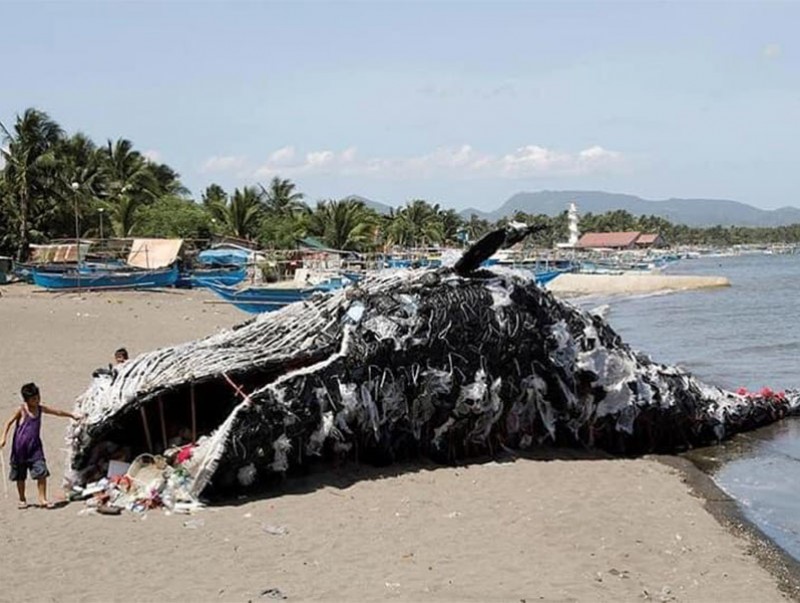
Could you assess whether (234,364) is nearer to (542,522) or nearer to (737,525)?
(542,522)

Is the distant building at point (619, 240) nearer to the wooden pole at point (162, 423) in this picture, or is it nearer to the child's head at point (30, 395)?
the wooden pole at point (162, 423)

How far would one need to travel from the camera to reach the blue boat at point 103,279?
4228cm

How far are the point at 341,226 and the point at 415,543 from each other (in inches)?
2413

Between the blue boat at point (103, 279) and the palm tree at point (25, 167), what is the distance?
8.01 meters

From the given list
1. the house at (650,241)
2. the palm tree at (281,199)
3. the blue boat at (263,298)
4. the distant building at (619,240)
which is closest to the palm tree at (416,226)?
the palm tree at (281,199)

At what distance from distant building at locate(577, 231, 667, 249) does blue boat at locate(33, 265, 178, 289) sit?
113913 millimetres

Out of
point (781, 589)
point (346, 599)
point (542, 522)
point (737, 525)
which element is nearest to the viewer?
point (346, 599)

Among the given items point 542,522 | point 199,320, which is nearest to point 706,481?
point 542,522

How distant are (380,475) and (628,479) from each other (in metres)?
3.25

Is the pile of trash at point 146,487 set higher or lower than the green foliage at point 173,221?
lower

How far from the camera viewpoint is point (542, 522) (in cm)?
1003

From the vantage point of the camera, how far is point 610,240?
160500 millimetres

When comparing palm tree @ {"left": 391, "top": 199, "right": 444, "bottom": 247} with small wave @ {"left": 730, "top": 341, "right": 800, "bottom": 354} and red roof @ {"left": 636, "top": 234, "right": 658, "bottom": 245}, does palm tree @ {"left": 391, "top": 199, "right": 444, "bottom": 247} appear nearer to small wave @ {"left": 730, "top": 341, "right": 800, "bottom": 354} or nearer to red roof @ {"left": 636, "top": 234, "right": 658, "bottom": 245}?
small wave @ {"left": 730, "top": 341, "right": 800, "bottom": 354}

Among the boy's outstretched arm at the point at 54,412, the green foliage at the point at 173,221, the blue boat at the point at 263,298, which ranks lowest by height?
the blue boat at the point at 263,298
